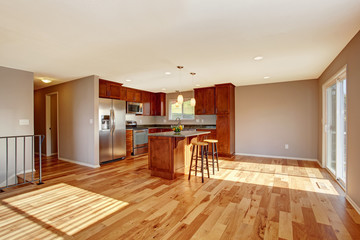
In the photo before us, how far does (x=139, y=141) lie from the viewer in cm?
619

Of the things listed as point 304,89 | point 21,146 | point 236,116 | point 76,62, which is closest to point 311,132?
point 304,89

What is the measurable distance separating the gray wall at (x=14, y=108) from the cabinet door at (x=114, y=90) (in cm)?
177

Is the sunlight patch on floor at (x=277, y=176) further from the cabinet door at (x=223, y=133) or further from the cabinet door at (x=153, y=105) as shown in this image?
the cabinet door at (x=153, y=105)

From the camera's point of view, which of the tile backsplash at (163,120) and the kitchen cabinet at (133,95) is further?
the tile backsplash at (163,120)

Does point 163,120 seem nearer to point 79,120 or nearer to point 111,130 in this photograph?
point 111,130

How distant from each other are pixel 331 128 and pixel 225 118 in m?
2.57

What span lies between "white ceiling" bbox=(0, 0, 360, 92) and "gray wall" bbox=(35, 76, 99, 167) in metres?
0.88

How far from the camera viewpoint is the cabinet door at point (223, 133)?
569 centimetres

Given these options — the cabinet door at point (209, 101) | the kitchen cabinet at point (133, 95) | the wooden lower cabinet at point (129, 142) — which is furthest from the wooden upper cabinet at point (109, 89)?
the cabinet door at point (209, 101)

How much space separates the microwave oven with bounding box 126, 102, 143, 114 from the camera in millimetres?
6203

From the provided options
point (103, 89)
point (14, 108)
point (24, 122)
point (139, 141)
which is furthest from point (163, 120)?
point (14, 108)

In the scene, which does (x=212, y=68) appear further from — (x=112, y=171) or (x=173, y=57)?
(x=112, y=171)

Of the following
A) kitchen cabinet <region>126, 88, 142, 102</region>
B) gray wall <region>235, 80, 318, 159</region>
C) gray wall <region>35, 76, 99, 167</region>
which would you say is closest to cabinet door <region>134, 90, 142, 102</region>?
kitchen cabinet <region>126, 88, 142, 102</region>

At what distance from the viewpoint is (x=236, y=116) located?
20.4 feet
